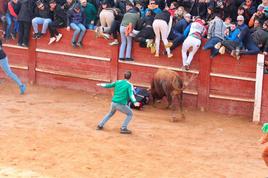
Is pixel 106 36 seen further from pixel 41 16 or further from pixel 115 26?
pixel 41 16

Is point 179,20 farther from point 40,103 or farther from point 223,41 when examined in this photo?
point 40,103

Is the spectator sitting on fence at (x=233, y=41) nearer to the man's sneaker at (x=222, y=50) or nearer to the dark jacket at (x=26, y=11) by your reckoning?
the man's sneaker at (x=222, y=50)

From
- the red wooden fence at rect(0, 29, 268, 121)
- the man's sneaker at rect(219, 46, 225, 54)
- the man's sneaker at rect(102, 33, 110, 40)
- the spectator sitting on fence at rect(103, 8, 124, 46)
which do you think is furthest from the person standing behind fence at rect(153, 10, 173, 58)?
the man's sneaker at rect(102, 33, 110, 40)

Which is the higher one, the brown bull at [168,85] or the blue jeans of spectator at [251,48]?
the blue jeans of spectator at [251,48]

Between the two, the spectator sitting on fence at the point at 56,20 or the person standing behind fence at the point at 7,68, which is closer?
the person standing behind fence at the point at 7,68

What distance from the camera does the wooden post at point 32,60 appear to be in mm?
15141

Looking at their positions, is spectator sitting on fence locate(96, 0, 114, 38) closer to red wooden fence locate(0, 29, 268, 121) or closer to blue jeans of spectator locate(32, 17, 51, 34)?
red wooden fence locate(0, 29, 268, 121)

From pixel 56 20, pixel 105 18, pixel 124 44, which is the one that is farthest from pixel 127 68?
pixel 56 20

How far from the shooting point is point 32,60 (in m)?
15.2

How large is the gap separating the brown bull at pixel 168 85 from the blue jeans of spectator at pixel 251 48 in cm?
151

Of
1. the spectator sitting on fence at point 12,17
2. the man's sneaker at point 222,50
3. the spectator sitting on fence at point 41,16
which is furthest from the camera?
the spectator sitting on fence at point 12,17

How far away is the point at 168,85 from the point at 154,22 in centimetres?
148

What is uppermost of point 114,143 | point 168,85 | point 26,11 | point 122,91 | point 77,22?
point 26,11

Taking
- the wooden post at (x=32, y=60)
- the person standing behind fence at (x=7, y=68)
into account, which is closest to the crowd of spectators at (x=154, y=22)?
the wooden post at (x=32, y=60)
